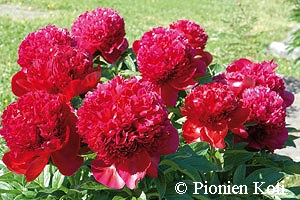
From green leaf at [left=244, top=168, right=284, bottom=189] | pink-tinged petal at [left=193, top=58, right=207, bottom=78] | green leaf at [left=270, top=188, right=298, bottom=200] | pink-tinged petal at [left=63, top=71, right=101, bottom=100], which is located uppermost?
pink-tinged petal at [left=63, top=71, right=101, bottom=100]

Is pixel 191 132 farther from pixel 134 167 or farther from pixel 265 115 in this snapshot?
pixel 134 167

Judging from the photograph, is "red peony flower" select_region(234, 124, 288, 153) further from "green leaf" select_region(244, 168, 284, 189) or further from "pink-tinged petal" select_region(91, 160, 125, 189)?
"pink-tinged petal" select_region(91, 160, 125, 189)

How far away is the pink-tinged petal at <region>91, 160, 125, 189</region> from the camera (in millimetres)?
1676

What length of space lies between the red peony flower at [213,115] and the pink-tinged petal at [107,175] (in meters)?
0.45

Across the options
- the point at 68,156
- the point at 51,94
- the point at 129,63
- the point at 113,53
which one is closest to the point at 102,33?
the point at 113,53

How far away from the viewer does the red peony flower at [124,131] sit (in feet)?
5.24

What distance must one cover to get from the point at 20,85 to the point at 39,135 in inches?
16.4

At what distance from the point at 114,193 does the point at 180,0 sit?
51.7 ft

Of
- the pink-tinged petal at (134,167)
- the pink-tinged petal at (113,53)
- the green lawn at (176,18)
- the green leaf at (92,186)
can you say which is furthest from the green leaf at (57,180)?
the green lawn at (176,18)

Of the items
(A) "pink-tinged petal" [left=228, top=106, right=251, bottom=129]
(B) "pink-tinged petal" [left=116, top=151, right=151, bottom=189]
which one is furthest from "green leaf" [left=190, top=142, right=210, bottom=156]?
(B) "pink-tinged petal" [left=116, top=151, right=151, bottom=189]

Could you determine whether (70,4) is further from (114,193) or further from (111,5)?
(114,193)

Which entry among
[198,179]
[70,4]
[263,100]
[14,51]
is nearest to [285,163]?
[263,100]

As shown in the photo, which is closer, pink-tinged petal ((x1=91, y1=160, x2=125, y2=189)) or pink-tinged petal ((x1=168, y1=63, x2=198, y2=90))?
pink-tinged petal ((x1=91, y1=160, x2=125, y2=189))

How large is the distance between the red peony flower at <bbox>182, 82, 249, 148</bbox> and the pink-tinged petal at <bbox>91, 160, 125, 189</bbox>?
1.48 ft
